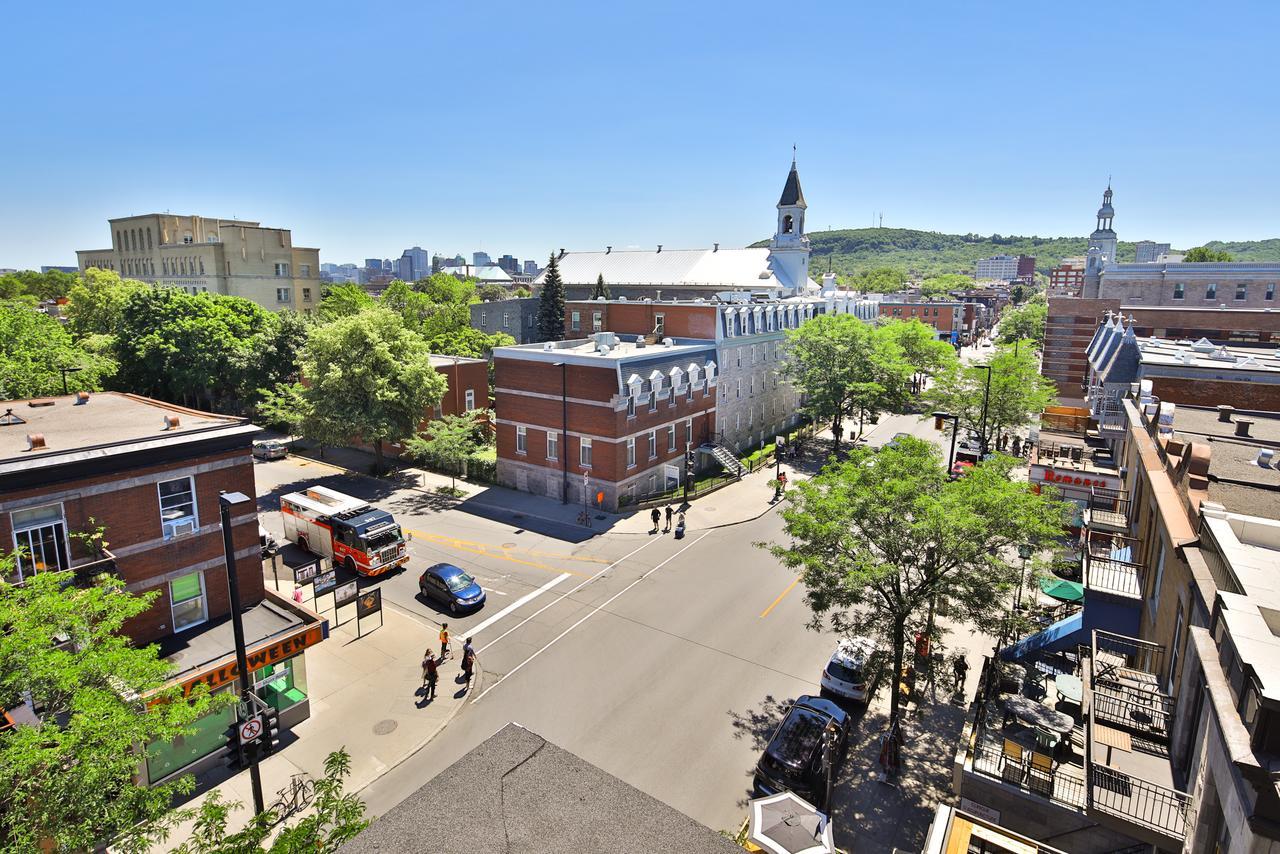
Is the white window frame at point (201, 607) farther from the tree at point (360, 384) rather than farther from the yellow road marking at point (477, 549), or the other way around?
the tree at point (360, 384)

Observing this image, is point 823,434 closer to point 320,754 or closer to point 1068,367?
point 1068,367

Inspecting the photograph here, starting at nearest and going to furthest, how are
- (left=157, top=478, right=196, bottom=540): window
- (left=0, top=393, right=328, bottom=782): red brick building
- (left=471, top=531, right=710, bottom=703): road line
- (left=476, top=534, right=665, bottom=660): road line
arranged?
(left=0, top=393, right=328, bottom=782): red brick building < (left=157, top=478, right=196, bottom=540): window < (left=471, top=531, right=710, bottom=703): road line < (left=476, top=534, right=665, bottom=660): road line

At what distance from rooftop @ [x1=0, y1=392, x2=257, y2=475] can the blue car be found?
928 cm

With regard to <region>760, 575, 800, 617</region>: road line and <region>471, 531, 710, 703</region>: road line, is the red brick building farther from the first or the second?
<region>760, 575, 800, 617</region>: road line

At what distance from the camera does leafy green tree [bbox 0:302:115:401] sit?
35.8 m

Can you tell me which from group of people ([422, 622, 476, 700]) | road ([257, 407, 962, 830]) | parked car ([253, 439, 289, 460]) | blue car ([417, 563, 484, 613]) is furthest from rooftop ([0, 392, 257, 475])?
parked car ([253, 439, 289, 460])

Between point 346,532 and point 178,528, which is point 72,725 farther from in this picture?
point 346,532

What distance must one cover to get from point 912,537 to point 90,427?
22316mm

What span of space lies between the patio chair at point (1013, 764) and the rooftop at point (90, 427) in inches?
785

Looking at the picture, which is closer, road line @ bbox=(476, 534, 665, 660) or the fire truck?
road line @ bbox=(476, 534, 665, 660)

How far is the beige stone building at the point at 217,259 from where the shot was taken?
87.5 metres

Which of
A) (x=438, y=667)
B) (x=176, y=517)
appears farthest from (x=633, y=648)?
(x=176, y=517)

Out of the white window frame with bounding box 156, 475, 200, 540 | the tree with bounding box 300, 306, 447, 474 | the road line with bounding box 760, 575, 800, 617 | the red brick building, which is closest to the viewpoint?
the red brick building

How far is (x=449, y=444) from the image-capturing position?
126 ft
